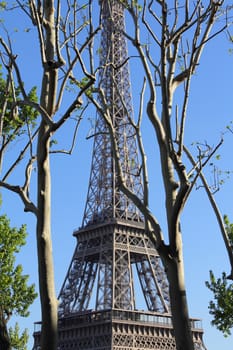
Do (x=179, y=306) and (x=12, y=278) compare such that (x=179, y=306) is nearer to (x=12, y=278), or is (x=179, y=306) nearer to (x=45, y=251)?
(x=45, y=251)

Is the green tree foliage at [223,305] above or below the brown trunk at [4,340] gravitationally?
above

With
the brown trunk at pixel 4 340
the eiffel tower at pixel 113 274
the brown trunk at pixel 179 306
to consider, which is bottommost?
the brown trunk at pixel 179 306

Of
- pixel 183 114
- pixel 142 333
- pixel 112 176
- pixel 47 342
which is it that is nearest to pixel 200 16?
pixel 183 114

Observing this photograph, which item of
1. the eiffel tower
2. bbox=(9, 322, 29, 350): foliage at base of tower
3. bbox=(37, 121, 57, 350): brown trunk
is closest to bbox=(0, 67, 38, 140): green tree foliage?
bbox=(37, 121, 57, 350): brown trunk

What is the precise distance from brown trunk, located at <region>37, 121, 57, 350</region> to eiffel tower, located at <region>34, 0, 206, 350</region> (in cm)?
4821

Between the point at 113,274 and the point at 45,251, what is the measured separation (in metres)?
53.9

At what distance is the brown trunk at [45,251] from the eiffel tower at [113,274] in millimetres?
48210

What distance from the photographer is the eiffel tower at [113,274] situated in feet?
203

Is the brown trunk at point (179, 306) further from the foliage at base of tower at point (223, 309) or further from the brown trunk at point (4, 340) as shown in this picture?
the foliage at base of tower at point (223, 309)

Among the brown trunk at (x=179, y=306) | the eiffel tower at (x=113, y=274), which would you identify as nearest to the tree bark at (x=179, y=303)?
the brown trunk at (x=179, y=306)

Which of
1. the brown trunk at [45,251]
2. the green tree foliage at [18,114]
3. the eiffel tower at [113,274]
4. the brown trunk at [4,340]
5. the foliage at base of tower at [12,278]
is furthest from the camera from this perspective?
the eiffel tower at [113,274]

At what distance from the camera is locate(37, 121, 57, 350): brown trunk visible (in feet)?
34.5

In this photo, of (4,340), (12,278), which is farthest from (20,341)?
(4,340)

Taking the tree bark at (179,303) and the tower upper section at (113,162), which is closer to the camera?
the tree bark at (179,303)
